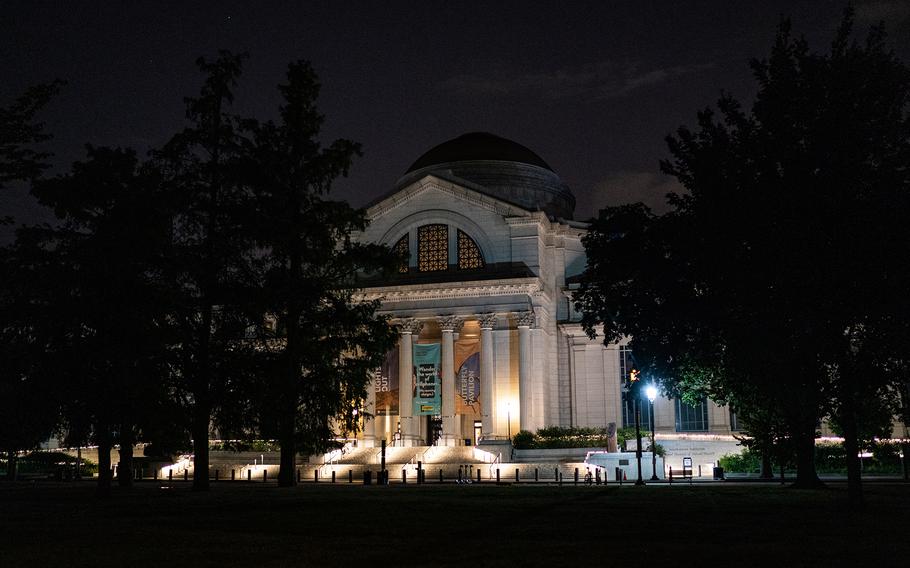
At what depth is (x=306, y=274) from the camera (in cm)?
3512

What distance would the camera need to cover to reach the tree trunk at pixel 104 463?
2739 cm

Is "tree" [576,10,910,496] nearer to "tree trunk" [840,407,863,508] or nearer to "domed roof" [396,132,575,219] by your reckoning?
"tree trunk" [840,407,863,508]

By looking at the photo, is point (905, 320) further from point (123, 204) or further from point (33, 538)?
point (123, 204)

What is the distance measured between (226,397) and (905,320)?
19.2 metres

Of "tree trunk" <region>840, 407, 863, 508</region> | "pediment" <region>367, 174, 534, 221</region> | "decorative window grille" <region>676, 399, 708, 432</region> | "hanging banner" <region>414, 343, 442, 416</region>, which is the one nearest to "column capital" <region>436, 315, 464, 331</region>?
"hanging banner" <region>414, 343, 442, 416</region>

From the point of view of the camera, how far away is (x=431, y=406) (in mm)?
57938

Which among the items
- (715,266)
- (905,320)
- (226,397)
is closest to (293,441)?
(226,397)

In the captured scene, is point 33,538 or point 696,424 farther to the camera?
point 696,424

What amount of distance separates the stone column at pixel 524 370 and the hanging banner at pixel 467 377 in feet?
36.7

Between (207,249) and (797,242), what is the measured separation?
18.2m

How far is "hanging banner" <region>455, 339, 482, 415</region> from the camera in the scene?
71062 mm

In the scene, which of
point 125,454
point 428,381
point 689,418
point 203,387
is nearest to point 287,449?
point 203,387

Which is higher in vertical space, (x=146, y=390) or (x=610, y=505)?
(x=146, y=390)

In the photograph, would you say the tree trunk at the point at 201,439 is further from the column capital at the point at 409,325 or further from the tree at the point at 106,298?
the column capital at the point at 409,325
